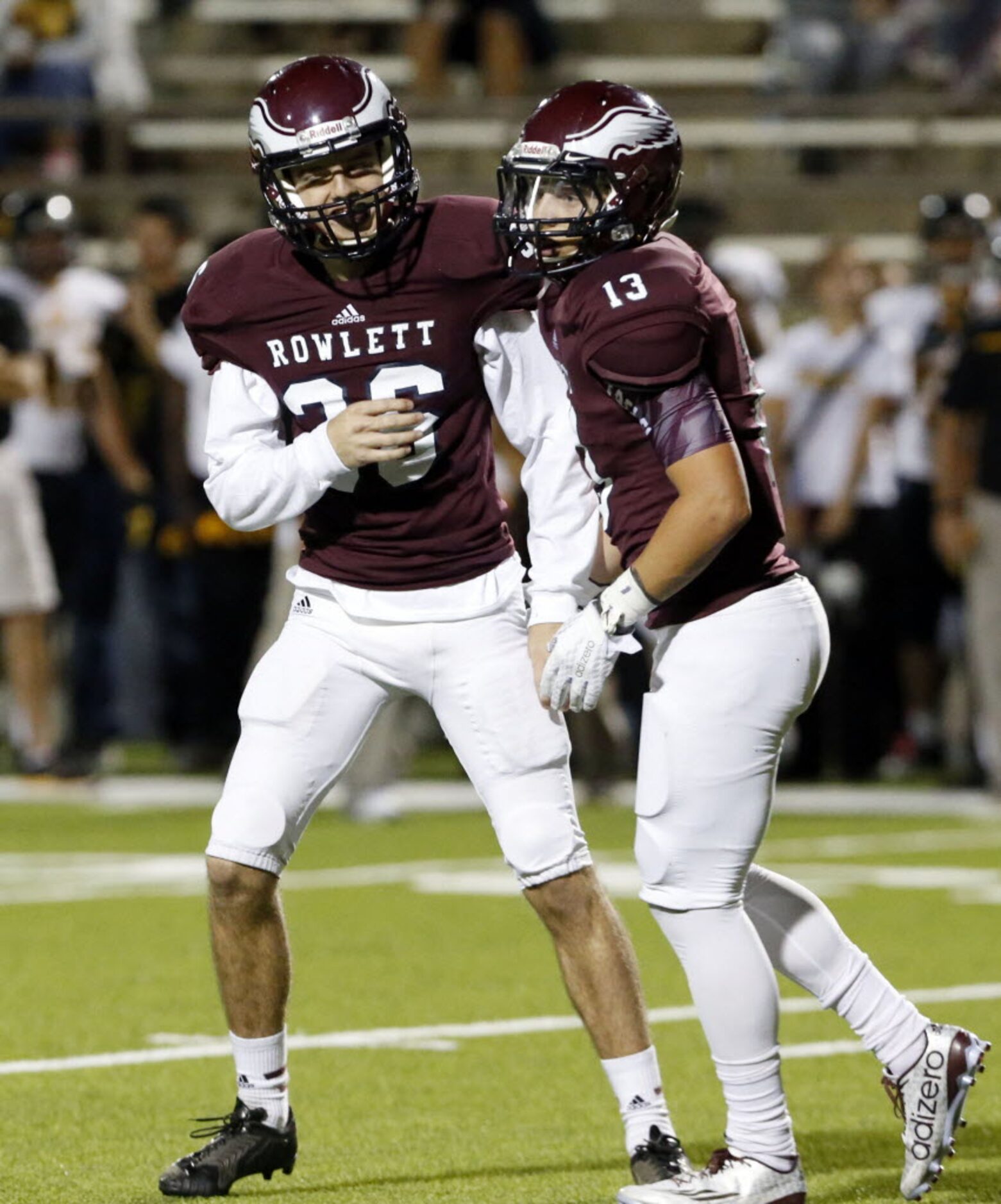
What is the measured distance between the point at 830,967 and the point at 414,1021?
187 centimetres

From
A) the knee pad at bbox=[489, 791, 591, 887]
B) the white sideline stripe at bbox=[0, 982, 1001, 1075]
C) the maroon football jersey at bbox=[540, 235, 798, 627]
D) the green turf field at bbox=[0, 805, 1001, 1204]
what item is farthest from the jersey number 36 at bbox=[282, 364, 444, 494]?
the white sideline stripe at bbox=[0, 982, 1001, 1075]

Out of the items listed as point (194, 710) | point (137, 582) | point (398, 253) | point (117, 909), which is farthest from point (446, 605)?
point (137, 582)

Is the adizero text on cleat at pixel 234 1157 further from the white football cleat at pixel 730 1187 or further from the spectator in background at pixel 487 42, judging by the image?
the spectator in background at pixel 487 42

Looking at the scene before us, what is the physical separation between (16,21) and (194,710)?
17.6 ft

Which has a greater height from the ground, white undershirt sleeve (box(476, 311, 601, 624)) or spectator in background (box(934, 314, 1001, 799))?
white undershirt sleeve (box(476, 311, 601, 624))

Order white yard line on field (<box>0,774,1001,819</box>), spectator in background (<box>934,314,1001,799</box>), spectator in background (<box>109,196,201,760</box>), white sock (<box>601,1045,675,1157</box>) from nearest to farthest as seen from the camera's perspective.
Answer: white sock (<box>601,1045,675,1157</box>)
spectator in background (<box>934,314,1001,799</box>)
white yard line on field (<box>0,774,1001,819</box>)
spectator in background (<box>109,196,201,760</box>)

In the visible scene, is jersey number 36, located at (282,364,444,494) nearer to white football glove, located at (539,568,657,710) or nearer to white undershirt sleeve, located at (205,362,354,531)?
white undershirt sleeve, located at (205,362,354,531)

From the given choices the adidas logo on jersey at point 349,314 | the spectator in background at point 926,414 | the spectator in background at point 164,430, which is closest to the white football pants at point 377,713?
the adidas logo on jersey at point 349,314

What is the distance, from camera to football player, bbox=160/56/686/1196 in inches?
177

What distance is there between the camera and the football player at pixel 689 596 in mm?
4086

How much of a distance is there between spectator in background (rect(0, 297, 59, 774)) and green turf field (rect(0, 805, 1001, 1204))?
1695 mm

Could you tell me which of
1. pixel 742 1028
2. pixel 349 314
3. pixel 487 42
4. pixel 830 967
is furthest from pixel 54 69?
pixel 742 1028

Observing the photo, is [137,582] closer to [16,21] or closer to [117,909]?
[16,21]

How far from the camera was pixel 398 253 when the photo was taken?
183 inches
